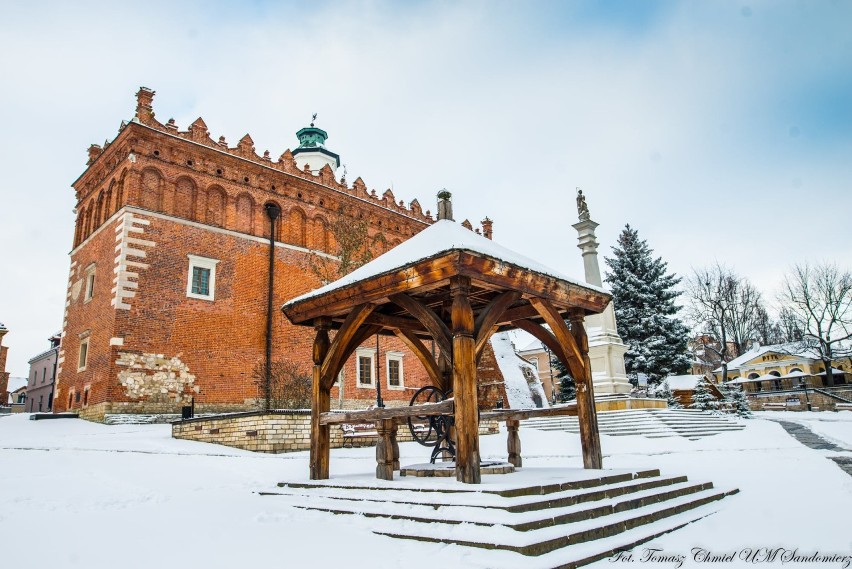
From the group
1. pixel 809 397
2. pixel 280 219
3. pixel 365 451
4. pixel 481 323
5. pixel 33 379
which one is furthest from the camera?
pixel 33 379

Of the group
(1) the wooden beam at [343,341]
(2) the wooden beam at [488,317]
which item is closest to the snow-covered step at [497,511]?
(1) the wooden beam at [343,341]

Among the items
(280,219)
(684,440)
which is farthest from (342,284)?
(280,219)

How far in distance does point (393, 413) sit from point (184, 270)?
50.9 ft

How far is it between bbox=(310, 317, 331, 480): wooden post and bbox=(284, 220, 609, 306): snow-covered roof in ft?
2.08

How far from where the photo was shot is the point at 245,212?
21.6 metres

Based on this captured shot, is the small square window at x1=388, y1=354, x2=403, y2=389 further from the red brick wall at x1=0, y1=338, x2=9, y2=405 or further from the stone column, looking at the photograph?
the red brick wall at x1=0, y1=338, x2=9, y2=405

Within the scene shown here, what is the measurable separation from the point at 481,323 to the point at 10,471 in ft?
23.6

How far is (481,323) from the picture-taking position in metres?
6.00

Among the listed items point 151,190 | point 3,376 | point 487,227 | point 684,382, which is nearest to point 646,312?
point 684,382

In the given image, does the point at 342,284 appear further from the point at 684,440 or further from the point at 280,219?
the point at 280,219

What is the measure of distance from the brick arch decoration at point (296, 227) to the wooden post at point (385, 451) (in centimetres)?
1724

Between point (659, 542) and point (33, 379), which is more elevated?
point (33, 379)

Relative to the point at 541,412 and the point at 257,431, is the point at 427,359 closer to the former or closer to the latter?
the point at 541,412

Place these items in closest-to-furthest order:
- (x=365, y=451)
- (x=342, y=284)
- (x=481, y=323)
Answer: (x=481, y=323), (x=342, y=284), (x=365, y=451)
